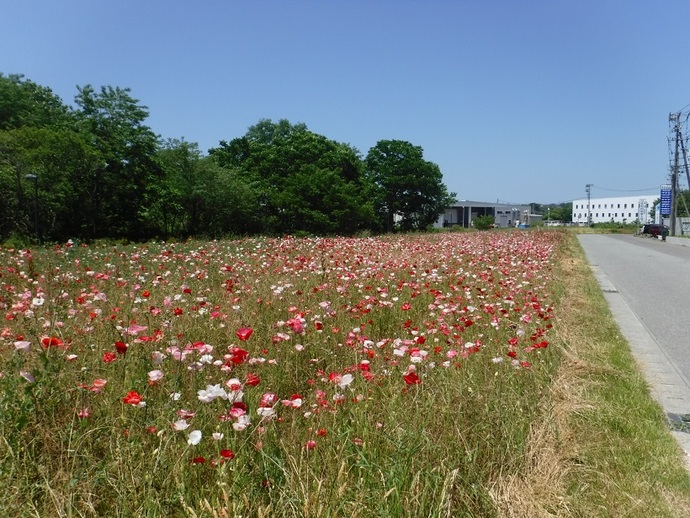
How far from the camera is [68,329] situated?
11.5 feet

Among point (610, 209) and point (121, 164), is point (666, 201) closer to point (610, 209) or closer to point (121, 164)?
point (121, 164)

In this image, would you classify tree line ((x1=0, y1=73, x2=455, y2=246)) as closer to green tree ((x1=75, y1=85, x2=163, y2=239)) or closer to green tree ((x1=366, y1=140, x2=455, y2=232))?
green tree ((x1=75, y1=85, x2=163, y2=239))

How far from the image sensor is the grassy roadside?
2.18 m

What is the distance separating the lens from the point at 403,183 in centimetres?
4956

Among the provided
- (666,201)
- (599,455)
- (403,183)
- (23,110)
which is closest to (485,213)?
(666,201)

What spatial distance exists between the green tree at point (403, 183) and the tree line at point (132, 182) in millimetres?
9779

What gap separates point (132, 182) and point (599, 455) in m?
30.2

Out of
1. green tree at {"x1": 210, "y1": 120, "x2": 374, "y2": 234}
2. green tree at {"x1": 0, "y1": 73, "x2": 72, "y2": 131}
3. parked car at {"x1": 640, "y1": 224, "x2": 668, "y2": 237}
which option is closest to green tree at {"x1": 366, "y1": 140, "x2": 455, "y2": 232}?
green tree at {"x1": 210, "y1": 120, "x2": 374, "y2": 234}

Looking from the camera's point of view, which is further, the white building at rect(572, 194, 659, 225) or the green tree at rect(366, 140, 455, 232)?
the white building at rect(572, 194, 659, 225)

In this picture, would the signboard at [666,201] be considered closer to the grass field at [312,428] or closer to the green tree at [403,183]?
the green tree at [403,183]

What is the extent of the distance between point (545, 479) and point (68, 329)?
10.3 feet

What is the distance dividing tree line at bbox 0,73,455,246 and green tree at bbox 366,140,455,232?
9779mm

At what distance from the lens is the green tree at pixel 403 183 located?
4991 cm

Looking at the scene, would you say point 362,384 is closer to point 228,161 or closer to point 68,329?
point 68,329
